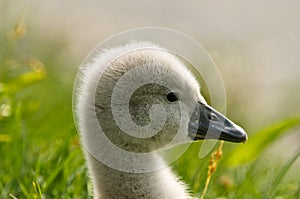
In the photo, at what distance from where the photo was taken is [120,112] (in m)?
4.46

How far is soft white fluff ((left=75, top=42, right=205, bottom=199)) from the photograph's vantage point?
445 centimetres

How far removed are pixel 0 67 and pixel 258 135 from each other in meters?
1.69

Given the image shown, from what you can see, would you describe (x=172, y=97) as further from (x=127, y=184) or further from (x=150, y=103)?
(x=127, y=184)

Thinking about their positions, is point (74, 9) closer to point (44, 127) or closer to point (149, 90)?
point (44, 127)

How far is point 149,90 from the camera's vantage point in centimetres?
452

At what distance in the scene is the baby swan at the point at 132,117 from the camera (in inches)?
175

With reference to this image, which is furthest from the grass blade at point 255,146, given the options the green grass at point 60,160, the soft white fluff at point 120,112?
the soft white fluff at point 120,112

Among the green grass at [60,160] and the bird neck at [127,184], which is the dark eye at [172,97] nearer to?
the bird neck at [127,184]

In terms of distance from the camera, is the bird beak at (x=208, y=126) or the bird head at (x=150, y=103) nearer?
the bird head at (x=150, y=103)

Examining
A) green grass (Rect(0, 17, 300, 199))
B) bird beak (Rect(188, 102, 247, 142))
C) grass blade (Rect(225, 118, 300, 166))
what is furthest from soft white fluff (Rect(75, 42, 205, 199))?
grass blade (Rect(225, 118, 300, 166))

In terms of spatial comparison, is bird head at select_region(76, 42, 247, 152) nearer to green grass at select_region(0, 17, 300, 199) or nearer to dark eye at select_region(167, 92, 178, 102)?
dark eye at select_region(167, 92, 178, 102)

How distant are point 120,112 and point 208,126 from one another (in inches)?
17.5

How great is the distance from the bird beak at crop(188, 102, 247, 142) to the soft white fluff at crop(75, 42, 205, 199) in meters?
0.11

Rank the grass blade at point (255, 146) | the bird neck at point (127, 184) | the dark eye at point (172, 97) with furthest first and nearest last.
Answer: the grass blade at point (255, 146)
the dark eye at point (172, 97)
the bird neck at point (127, 184)
